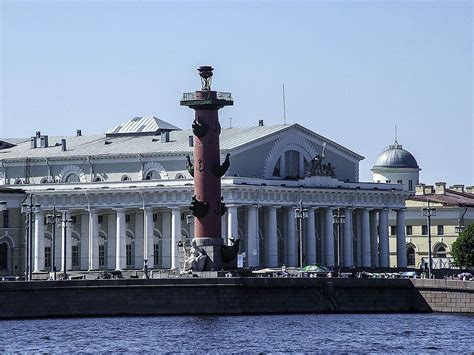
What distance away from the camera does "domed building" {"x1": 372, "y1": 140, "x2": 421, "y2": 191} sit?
195250 millimetres

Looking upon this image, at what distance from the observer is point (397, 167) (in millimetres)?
196000

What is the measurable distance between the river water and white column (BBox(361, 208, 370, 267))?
5021 centimetres

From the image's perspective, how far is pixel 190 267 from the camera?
111 metres

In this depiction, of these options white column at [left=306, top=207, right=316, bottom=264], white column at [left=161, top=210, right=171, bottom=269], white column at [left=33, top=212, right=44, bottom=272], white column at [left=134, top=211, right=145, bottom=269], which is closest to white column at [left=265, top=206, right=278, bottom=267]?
Result: white column at [left=306, top=207, right=316, bottom=264]

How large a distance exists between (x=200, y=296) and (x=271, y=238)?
42951 millimetres

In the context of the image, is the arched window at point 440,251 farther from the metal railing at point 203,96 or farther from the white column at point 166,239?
the metal railing at point 203,96

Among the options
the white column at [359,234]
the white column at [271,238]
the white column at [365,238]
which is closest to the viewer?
the white column at [271,238]

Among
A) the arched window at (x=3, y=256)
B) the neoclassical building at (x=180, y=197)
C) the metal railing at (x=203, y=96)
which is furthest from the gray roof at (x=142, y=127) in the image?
the metal railing at (x=203, y=96)

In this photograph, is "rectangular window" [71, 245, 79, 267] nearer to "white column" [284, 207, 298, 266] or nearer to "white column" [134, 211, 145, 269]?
"white column" [134, 211, 145, 269]

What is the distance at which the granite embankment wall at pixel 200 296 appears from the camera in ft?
339

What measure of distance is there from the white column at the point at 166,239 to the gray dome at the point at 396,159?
5150 cm

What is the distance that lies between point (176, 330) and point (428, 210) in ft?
103

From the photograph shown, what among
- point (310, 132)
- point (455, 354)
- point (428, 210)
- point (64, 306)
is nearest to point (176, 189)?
point (310, 132)

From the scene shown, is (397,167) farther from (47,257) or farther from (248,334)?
(248,334)
